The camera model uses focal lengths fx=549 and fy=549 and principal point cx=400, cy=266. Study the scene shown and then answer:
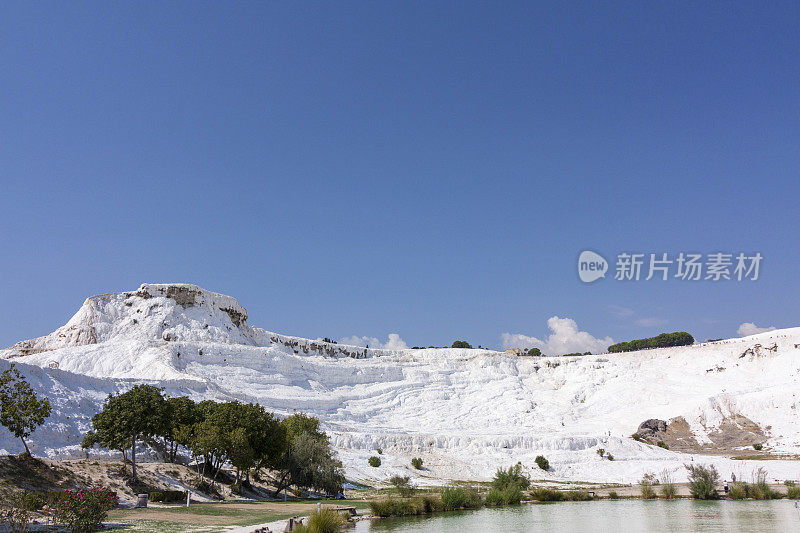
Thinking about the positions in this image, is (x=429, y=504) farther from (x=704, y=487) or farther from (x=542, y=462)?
(x=542, y=462)

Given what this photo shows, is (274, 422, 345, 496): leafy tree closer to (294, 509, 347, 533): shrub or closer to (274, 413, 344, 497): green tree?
(274, 413, 344, 497): green tree

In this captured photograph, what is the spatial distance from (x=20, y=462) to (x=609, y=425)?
67.9 meters

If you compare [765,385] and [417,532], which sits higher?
[765,385]

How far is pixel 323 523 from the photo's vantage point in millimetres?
19000

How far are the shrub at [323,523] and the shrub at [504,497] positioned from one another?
45.8 ft

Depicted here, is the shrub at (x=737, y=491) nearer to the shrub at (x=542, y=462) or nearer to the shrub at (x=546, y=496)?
the shrub at (x=546, y=496)

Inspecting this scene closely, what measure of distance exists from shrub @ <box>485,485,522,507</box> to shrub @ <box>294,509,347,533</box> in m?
13.9

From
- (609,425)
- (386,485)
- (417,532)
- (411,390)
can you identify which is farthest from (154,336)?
(417,532)

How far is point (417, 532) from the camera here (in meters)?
20.7

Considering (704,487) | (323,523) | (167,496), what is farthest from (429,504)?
(704,487)

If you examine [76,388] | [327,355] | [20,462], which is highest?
[327,355]

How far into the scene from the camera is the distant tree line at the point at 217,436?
1197 inches

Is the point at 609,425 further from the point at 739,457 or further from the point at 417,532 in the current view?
the point at 417,532

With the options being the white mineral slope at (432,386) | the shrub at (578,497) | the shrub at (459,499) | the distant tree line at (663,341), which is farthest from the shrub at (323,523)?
the distant tree line at (663,341)
